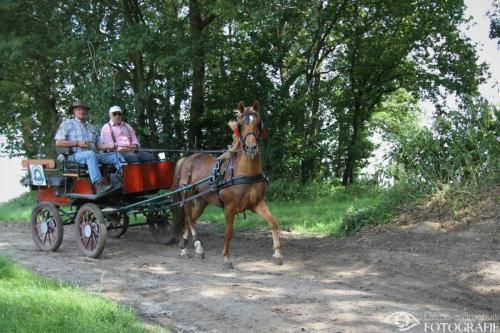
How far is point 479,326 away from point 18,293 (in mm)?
4547

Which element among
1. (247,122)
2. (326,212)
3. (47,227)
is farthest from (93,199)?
(326,212)

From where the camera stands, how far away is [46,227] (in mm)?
9844

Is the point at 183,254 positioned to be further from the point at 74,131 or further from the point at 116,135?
the point at 74,131

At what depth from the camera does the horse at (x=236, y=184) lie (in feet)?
26.7

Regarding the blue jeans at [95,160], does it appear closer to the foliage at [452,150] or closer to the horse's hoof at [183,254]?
the horse's hoof at [183,254]

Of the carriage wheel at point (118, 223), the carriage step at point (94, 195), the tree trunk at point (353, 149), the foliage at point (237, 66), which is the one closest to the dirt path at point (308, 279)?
the carriage wheel at point (118, 223)

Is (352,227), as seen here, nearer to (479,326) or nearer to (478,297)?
(478,297)

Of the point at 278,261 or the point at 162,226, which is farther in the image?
the point at 162,226

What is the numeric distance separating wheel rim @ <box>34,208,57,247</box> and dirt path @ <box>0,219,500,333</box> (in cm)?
30

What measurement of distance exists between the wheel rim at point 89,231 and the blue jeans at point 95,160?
25.8 inches

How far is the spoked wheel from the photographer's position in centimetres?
1045

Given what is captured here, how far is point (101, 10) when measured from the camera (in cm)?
1777

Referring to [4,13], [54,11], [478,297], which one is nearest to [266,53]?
[54,11]

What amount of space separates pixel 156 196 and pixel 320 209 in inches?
211
